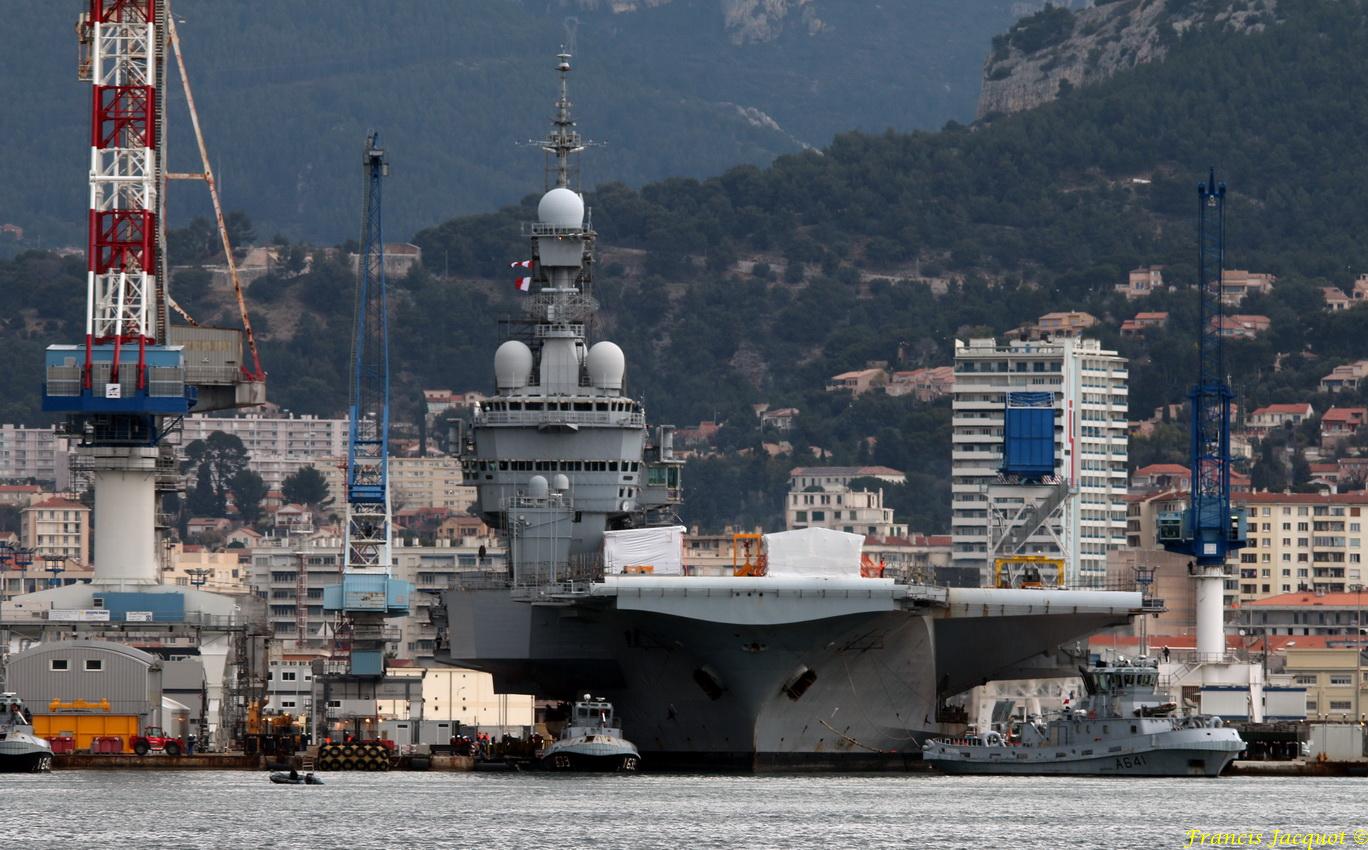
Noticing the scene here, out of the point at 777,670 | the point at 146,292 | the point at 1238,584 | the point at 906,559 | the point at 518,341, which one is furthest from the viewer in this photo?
the point at 906,559

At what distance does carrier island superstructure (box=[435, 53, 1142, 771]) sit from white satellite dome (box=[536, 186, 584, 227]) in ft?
0.20

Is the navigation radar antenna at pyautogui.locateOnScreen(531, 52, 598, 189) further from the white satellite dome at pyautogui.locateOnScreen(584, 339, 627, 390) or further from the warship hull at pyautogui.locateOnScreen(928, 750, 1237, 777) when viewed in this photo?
A: the warship hull at pyautogui.locateOnScreen(928, 750, 1237, 777)

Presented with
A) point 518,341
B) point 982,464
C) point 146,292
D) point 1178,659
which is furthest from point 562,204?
point 982,464

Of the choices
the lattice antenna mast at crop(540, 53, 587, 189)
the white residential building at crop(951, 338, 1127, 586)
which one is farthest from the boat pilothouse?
the white residential building at crop(951, 338, 1127, 586)

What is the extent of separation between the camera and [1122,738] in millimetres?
86438

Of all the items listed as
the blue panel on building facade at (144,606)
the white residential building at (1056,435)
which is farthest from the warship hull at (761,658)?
the white residential building at (1056,435)

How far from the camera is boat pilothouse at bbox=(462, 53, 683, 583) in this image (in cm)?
9119

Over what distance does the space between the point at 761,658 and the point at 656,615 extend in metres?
3.02

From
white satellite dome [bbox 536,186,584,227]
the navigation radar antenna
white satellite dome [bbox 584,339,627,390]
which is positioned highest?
the navigation radar antenna

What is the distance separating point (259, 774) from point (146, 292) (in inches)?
724

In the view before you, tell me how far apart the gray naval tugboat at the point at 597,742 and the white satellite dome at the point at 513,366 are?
10662 mm

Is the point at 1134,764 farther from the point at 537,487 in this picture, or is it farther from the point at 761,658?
the point at 537,487

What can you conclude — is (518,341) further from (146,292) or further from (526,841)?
(526,841)

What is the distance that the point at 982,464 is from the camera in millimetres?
198625
